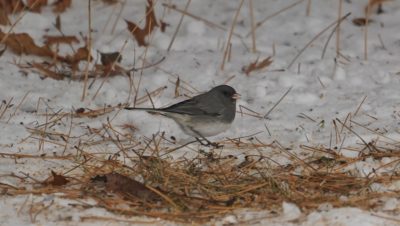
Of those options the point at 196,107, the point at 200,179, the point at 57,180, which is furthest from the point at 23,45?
the point at 200,179

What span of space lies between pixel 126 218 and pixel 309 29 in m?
3.07

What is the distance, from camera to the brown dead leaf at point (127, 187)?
11.2 ft

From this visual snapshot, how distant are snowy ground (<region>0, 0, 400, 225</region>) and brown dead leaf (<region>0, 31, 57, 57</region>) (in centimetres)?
6

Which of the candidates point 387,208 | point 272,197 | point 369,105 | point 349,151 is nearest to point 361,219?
point 387,208

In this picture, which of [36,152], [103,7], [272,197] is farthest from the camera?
[103,7]

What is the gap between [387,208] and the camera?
3328 mm

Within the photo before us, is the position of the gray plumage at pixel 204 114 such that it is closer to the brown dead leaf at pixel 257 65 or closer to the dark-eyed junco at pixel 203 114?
the dark-eyed junco at pixel 203 114

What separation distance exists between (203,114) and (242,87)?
75 cm

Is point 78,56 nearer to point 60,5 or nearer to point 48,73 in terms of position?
point 48,73

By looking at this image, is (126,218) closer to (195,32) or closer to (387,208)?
(387,208)

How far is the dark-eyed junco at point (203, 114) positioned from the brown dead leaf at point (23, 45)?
1.31m

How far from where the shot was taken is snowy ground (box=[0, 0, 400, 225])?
3.37 metres

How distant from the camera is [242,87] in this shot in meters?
5.20

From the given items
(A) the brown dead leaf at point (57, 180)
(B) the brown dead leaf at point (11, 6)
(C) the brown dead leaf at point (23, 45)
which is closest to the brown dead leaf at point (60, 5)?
(B) the brown dead leaf at point (11, 6)
